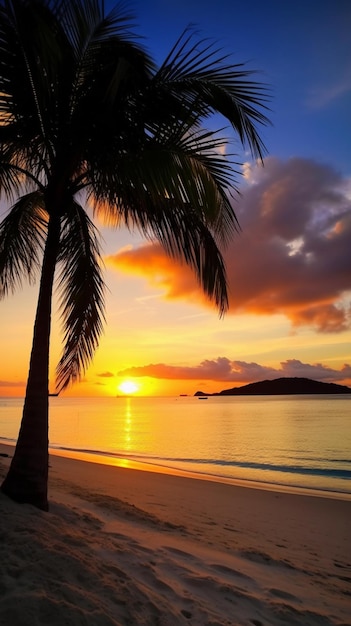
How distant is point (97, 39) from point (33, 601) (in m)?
5.83

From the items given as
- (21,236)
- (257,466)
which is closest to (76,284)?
(21,236)

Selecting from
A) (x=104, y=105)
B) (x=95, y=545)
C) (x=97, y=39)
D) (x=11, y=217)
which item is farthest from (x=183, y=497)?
(x=97, y=39)

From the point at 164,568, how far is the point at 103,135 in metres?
4.78

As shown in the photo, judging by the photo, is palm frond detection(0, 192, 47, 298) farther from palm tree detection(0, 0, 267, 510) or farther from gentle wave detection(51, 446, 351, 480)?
gentle wave detection(51, 446, 351, 480)

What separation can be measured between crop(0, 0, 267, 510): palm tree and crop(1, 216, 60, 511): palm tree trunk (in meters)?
0.01

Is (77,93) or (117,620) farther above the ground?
(77,93)

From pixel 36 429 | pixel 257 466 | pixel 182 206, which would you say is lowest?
pixel 257 466

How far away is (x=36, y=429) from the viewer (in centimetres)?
526

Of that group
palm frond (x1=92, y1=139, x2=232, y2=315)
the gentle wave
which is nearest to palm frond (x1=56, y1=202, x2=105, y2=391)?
palm frond (x1=92, y1=139, x2=232, y2=315)

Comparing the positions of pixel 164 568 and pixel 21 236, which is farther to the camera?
pixel 21 236

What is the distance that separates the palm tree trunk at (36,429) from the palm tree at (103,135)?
12mm

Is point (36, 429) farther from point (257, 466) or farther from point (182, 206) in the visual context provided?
point (257, 466)

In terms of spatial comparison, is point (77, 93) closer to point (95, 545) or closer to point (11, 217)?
point (11, 217)

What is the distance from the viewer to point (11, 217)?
681 cm
